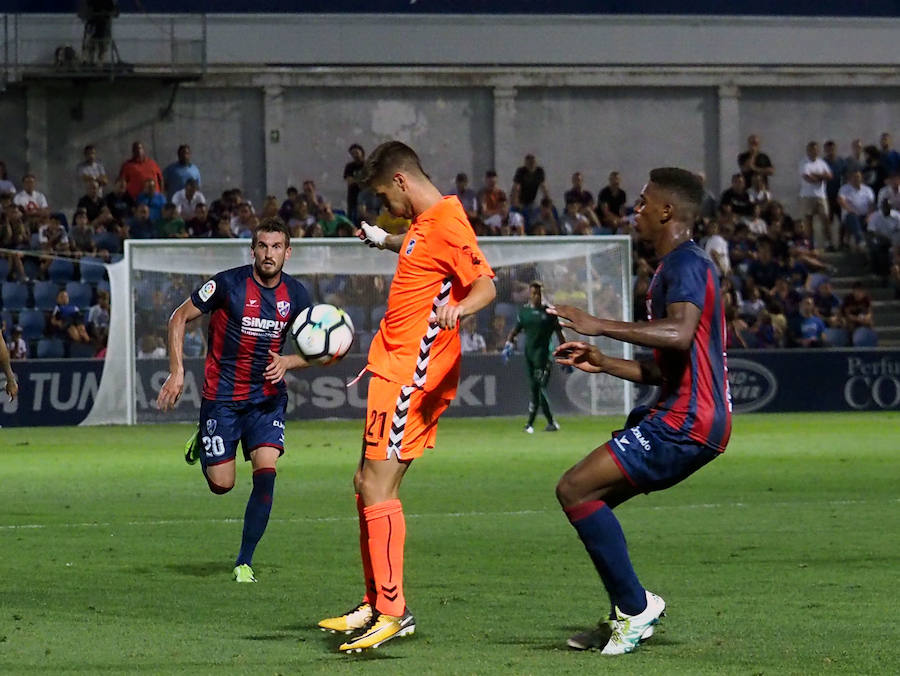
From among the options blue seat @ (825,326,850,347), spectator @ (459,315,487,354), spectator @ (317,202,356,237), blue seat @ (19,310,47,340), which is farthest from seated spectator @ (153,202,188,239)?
blue seat @ (825,326,850,347)

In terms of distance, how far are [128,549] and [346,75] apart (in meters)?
21.7

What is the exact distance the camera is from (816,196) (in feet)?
105

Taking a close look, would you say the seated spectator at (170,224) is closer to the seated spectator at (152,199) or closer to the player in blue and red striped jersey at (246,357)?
the seated spectator at (152,199)

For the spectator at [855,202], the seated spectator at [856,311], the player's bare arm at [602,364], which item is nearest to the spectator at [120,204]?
the seated spectator at [856,311]

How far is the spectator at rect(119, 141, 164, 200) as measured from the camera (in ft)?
92.0

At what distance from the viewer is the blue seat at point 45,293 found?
2475 cm

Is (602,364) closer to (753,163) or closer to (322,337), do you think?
(322,337)

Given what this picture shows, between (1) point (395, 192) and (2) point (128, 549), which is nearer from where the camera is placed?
(1) point (395, 192)

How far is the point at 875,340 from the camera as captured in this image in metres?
28.1

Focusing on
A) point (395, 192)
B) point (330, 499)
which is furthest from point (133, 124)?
point (395, 192)

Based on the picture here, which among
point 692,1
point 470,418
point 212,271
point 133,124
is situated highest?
point 692,1

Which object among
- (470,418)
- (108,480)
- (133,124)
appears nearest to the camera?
(108,480)

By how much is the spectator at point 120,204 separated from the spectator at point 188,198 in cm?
75

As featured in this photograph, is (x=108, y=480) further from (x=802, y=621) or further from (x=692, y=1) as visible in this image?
(x=692, y=1)
